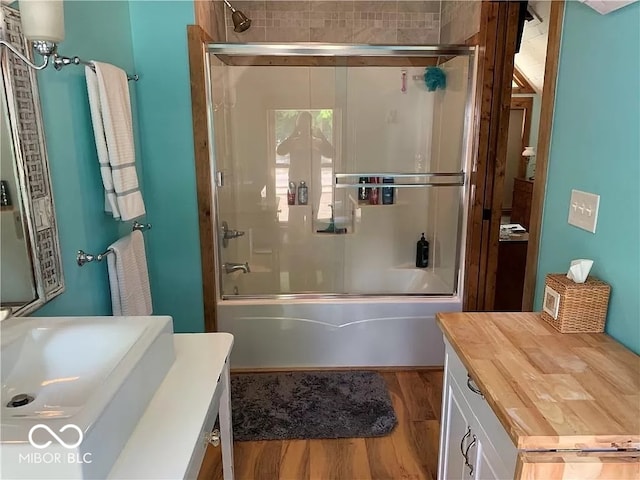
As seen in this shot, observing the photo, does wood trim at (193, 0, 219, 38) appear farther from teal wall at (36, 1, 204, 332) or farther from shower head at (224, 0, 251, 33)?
shower head at (224, 0, 251, 33)

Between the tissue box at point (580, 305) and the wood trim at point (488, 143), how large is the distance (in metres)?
1.27

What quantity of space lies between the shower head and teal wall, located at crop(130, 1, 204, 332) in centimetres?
81

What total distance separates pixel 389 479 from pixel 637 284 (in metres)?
1.27

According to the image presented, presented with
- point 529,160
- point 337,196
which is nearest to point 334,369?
point 337,196

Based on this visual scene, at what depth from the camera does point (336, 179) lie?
11.3 ft

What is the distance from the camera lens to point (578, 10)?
A: 1618mm

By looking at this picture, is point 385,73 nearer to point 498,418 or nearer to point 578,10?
point 578,10

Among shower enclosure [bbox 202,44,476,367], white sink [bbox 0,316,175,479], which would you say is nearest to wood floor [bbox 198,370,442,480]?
shower enclosure [bbox 202,44,476,367]

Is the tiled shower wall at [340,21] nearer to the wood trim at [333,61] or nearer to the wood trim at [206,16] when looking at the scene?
the wood trim at [333,61]

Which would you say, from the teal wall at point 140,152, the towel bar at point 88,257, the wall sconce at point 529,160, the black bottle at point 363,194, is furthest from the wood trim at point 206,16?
the wall sconce at point 529,160

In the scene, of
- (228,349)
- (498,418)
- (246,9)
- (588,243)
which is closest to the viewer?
(498,418)

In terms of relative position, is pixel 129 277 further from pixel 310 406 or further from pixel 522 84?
pixel 522 84

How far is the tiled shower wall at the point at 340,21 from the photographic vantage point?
3.30 m

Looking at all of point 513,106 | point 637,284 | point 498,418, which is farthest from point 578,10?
point 513,106
